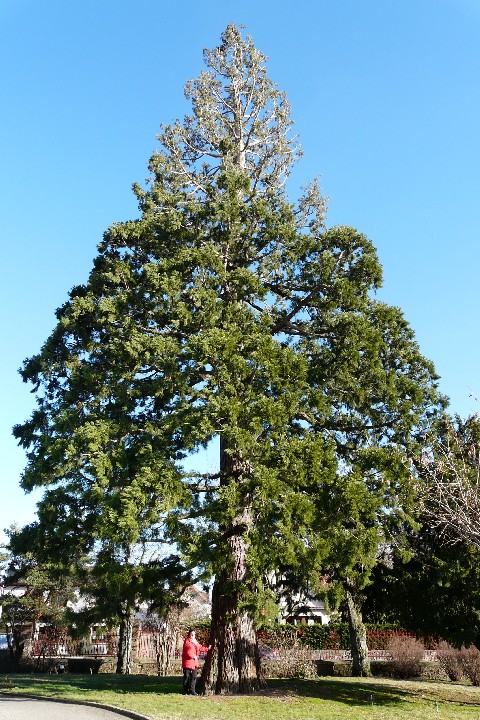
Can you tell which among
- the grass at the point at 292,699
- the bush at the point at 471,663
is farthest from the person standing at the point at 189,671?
the bush at the point at 471,663

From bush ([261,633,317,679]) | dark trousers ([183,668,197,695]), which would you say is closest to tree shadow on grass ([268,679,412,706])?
dark trousers ([183,668,197,695])

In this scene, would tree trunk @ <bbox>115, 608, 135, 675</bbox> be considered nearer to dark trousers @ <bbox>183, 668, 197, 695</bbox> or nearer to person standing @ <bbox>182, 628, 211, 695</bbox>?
person standing @ <bbox>182, 628, 211, 695</bbox>

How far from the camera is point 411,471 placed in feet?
51.3

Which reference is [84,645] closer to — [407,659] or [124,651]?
[124,651]

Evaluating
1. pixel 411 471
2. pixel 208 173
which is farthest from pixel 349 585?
pixel 208 173

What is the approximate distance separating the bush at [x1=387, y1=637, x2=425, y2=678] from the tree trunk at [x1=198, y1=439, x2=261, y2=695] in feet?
28.5

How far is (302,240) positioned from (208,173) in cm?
590

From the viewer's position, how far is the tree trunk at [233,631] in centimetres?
1488

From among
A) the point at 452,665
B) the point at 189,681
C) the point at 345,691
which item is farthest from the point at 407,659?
the point at 189,681

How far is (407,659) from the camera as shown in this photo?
868 inches

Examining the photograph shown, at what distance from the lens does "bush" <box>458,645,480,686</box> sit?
19922 mm

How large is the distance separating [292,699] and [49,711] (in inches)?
200

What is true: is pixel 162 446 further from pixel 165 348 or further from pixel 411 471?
pixel 411 471

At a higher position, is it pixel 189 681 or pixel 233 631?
pixel 233 631
